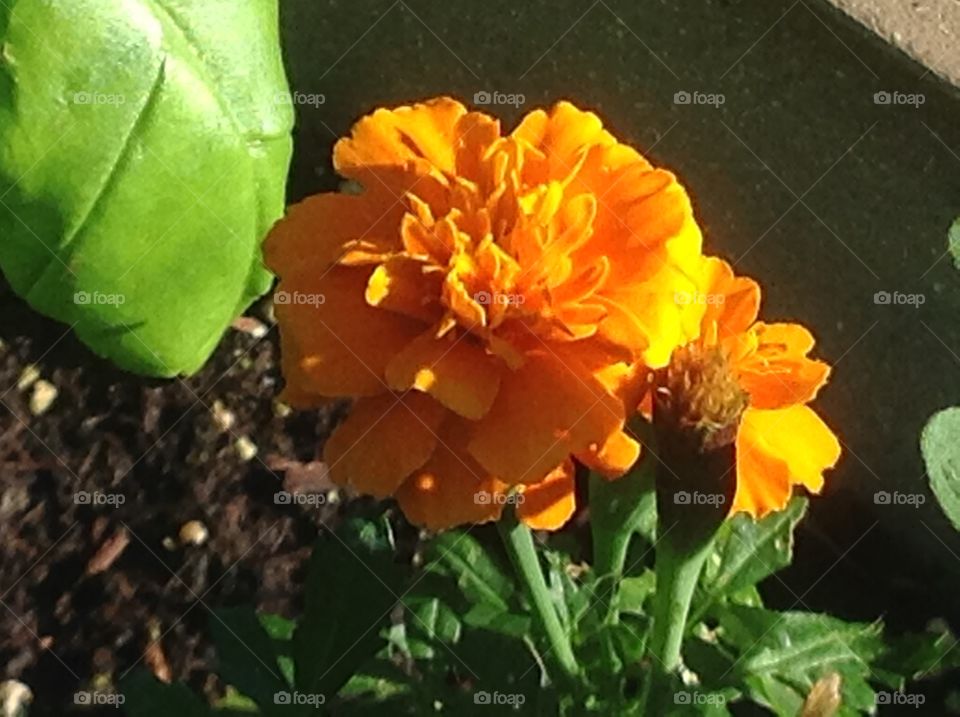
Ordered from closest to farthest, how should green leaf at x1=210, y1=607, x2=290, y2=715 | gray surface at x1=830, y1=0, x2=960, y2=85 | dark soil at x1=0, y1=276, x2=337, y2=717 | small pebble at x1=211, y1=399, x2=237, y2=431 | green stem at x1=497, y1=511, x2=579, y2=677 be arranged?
1. green stem at x1=497, y1=511, x2=579, y2=677
2. green leaf at x1=210, y1=607, x2=290, y2=715
3. gray surface at x1=830, y1=0, x2=960, y2=85
4. dark soil at x1=0, y1=276, x2=337, y2=717
5. small pebble at x1=211, y1=399, x2=237, y2=431

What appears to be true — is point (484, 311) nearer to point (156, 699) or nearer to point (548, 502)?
point (548, 502)

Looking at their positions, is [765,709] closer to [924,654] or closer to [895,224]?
[924,654]

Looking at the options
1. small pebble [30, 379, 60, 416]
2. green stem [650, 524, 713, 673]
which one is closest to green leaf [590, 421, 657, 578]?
green stem [650, 524, 713, 673]

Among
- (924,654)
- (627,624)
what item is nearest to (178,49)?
(627,624)

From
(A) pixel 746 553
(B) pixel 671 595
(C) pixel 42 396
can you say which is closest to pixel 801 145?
(A) pixel 746 553

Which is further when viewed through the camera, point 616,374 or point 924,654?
point 924,654

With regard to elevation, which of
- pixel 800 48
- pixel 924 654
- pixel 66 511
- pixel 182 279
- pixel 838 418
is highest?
pixel 800 48

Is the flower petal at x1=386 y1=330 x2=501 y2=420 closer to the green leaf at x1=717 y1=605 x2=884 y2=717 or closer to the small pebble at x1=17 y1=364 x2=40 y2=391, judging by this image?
the green leaf at x1=717 y1=605 x2=884 y2=717
